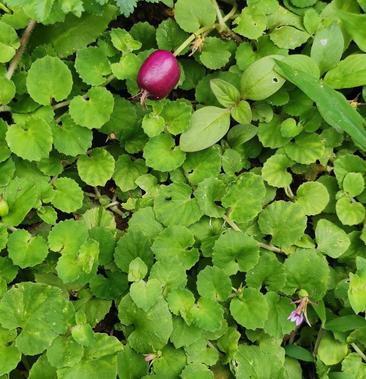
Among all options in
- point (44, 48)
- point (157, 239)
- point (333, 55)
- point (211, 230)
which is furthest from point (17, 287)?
point (333, 55)

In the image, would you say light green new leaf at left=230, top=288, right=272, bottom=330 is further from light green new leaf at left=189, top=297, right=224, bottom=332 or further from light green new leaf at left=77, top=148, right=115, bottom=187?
light green new leaf at left=77, top=148, right=115, bottom=187

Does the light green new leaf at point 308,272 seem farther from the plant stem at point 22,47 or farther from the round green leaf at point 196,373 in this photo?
the plant stem at point 22,47

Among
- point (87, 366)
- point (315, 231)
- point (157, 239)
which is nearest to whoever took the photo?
point (87, 366)

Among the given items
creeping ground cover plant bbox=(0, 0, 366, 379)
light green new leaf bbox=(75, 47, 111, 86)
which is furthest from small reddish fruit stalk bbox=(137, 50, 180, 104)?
light green new leaf bbox=(75, 47, 111, 86)

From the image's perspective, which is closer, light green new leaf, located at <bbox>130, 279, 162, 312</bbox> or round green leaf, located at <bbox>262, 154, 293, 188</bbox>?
light green new leaf, located at <bbox>130, 279, 162, 312</bbox>

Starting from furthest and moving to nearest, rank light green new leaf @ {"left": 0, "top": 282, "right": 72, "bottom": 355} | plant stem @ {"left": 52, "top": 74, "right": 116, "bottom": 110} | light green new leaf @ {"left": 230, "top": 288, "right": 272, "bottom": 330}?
plant stem @ {"left": 52, "top": 74, "right": 116, "bottom": 110}, light green new leaf @ {"left": 230, "top": 288, "right": 272, "bottom": 330}, light green new leaf @ {"left": 0, "top": 282, "right": 72, "bottom": 355}

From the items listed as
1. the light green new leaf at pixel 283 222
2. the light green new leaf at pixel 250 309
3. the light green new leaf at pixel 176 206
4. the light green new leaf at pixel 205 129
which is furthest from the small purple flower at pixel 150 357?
the light green new leaf at pixel 205 129

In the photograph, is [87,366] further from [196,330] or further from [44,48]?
[44,48]

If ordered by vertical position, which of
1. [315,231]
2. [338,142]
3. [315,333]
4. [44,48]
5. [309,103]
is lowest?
[315,333]
